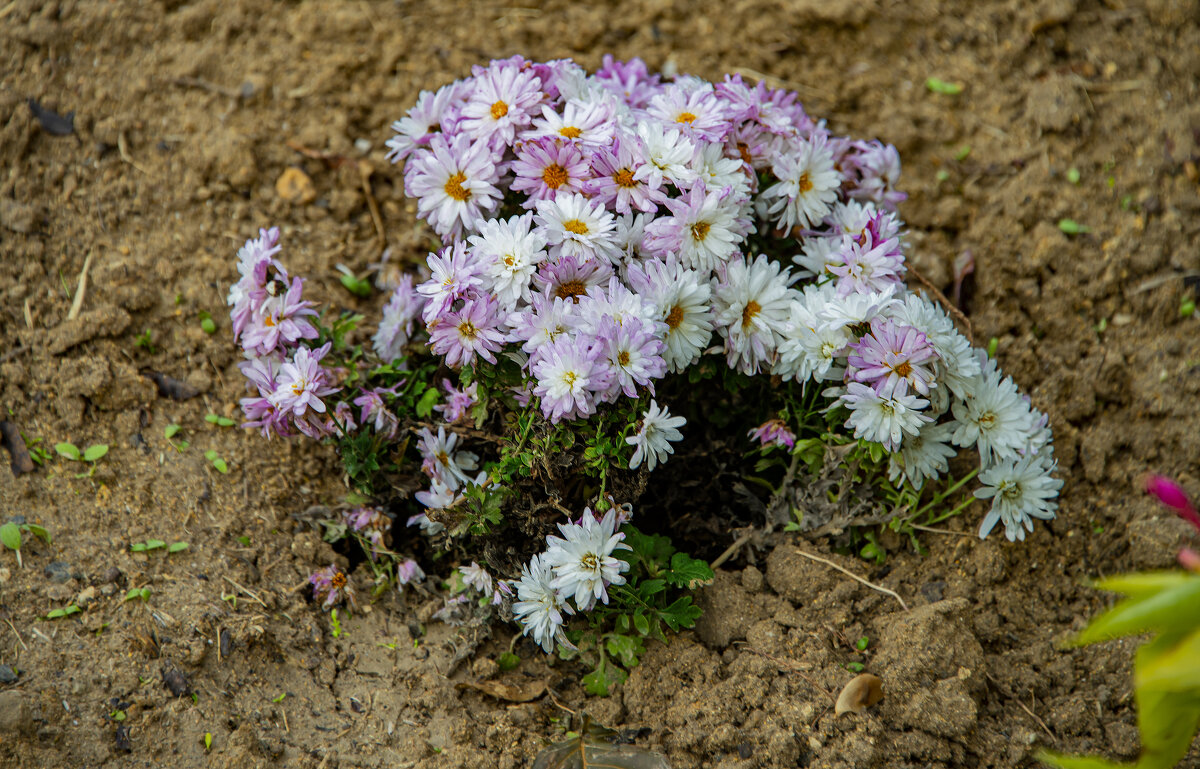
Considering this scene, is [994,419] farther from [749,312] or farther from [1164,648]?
[1164,648]

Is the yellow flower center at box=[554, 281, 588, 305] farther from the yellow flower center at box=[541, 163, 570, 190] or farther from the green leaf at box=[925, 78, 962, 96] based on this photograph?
the green leaf at box=[925, 78, 962, 96]

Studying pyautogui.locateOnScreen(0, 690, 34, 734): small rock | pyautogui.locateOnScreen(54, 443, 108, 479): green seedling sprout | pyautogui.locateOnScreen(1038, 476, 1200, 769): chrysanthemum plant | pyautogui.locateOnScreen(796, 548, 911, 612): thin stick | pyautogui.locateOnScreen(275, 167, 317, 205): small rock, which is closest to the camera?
pyautogui.locateOnScreen(1038, 476, 1200, 769): chrysanthemum plant

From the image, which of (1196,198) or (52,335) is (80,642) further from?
(1196,198)

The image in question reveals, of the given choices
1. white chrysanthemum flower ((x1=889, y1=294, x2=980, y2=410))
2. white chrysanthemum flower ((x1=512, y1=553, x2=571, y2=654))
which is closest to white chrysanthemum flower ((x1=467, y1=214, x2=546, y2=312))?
white chrysanthemum flower ((x1=512, y1=553, x2=571, y2=654))

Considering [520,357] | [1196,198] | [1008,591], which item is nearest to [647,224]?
[520,357]

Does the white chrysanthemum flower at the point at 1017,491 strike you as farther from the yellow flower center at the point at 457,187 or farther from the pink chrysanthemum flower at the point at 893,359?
the yellow flower center at the point at 457,187

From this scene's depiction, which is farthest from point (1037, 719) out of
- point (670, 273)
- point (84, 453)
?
point (84, 453)
